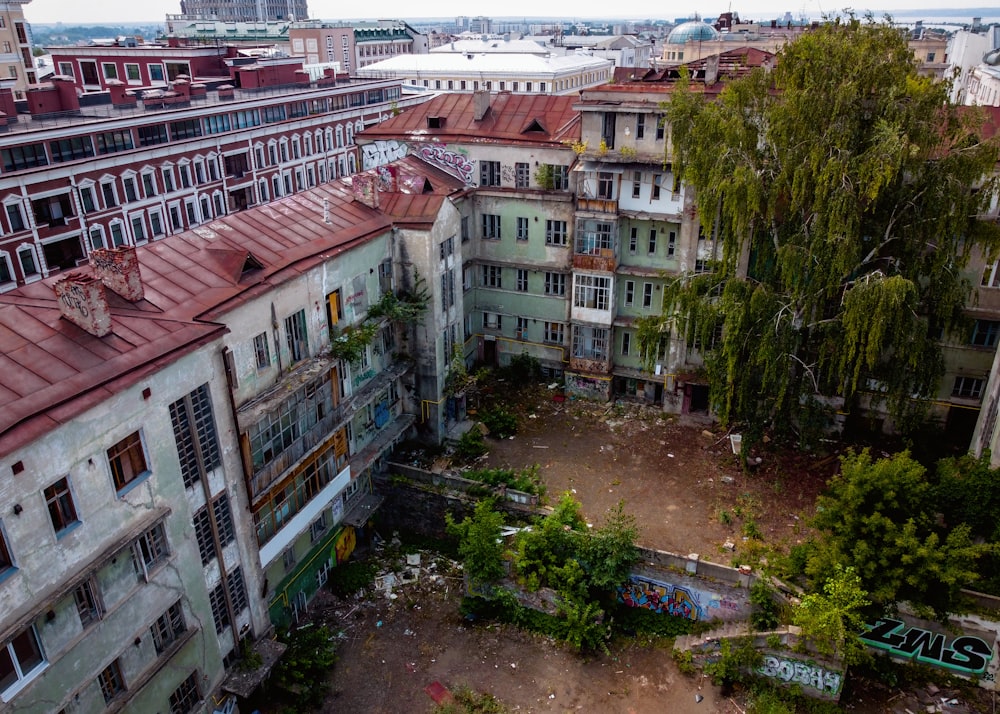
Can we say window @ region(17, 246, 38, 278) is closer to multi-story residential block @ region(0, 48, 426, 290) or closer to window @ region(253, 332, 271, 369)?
multi-story residential block @ region(0, 48, 426, 290)

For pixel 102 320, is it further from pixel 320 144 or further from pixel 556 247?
pixel 320 144

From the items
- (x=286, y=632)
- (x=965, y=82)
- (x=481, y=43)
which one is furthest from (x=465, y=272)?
(x=481, y=43)

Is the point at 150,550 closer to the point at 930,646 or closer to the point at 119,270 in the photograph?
the point at 119,270

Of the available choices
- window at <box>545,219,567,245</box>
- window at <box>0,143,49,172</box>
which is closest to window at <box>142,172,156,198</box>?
window at <box>0,143,49,172</box>

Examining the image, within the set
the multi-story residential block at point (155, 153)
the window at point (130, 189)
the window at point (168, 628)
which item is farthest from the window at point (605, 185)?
the window at point (130, 189)

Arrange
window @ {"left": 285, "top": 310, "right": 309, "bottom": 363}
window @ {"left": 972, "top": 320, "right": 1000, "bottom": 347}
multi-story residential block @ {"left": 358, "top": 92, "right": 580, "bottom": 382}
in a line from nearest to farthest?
window @ {"left": 285, "top": 310, "right": 309, "bottom": 363} → window @ {"left": 972, "top": 320, "right": 1000, "bottom": 347} → multi-story residential block @ {"left": 358, "top": 92, "right": 580, "bottom": 382}

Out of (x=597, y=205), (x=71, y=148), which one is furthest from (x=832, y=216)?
A: (x=71, y=148)

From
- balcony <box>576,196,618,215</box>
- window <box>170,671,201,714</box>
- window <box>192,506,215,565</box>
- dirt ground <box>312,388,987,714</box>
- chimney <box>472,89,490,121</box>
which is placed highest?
chimney <box>472,89,490,121</box>

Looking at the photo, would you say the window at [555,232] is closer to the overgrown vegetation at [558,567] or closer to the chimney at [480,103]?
the chimney at [480,103]
